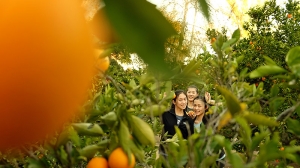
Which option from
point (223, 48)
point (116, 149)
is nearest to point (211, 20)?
point (116, 149)

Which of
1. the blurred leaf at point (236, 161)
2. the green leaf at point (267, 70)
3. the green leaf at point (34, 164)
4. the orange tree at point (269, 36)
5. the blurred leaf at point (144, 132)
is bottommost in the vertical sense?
the blurred leaf at point (236, 161)

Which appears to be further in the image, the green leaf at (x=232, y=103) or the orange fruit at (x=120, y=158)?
the orange fruit at (x=120, y=158)

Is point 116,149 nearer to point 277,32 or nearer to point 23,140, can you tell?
point 23,140

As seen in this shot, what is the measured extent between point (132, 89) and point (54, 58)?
0.88 m

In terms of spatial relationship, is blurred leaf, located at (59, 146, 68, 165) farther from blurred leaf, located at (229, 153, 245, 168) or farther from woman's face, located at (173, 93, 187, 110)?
woman's face, located at (173, 93, 187, 110)

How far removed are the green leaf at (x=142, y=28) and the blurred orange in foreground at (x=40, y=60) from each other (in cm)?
3

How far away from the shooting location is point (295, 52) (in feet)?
3.09

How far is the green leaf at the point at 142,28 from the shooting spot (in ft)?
0.68

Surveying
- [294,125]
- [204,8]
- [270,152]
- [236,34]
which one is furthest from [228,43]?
[204,8]

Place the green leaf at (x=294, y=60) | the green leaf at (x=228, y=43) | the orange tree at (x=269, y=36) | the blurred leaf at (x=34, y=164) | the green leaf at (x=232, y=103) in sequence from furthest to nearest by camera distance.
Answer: the orange tree at (x=269, y=36), the green leaf at (x=228, y=43), the blurred leaf at (x=34, y=164), the green leaf at (x=294, y=60), the green leaf at (x=232, y=103)

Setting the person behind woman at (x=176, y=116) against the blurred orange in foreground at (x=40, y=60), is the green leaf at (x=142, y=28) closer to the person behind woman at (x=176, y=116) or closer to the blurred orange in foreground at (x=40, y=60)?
the blurred orange in foreground at (x=40, y=60)

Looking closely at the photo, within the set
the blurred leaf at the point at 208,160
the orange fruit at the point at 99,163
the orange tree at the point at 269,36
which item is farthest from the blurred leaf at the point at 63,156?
the orange tree at the point at 269,36

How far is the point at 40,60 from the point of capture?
242mm

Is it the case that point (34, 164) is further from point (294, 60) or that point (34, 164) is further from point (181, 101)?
point (181, 101)
